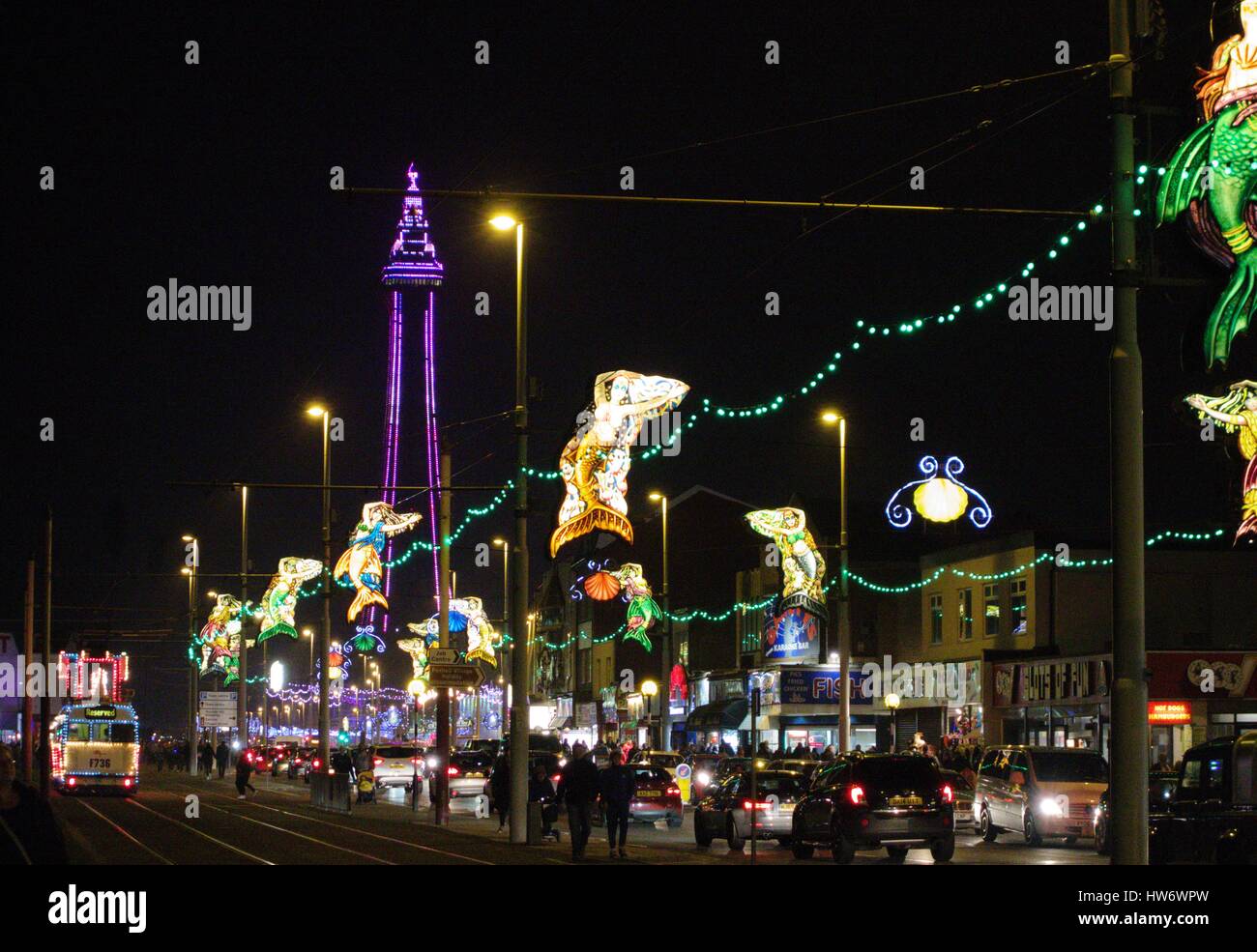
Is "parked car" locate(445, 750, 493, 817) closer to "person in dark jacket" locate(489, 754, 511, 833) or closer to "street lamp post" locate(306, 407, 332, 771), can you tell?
"street lamp post" locate(306, 407, 332, 771)

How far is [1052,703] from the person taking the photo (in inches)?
2024

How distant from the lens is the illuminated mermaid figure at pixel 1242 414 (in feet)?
117

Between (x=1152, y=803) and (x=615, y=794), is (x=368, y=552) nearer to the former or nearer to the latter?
(x=615, y=794)

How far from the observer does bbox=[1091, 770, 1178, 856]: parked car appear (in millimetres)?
22737

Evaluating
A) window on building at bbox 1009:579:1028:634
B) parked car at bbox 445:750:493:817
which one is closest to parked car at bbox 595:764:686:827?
parked car at bbox 445:750:493:817

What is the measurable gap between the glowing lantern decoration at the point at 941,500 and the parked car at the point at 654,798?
8.36 m

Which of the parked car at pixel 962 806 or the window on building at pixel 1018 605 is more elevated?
the window on building at pixel 1018 605

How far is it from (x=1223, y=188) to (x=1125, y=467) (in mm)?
3033

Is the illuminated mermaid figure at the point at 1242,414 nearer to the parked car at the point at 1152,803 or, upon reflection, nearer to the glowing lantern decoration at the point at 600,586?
the parked car at the point at 1152,803

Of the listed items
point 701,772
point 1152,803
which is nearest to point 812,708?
point 701,772

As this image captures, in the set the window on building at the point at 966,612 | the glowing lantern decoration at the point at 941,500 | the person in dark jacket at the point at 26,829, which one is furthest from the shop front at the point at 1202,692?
the person in dark jacket at the point at 26,829

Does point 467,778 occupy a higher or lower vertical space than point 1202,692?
lower
